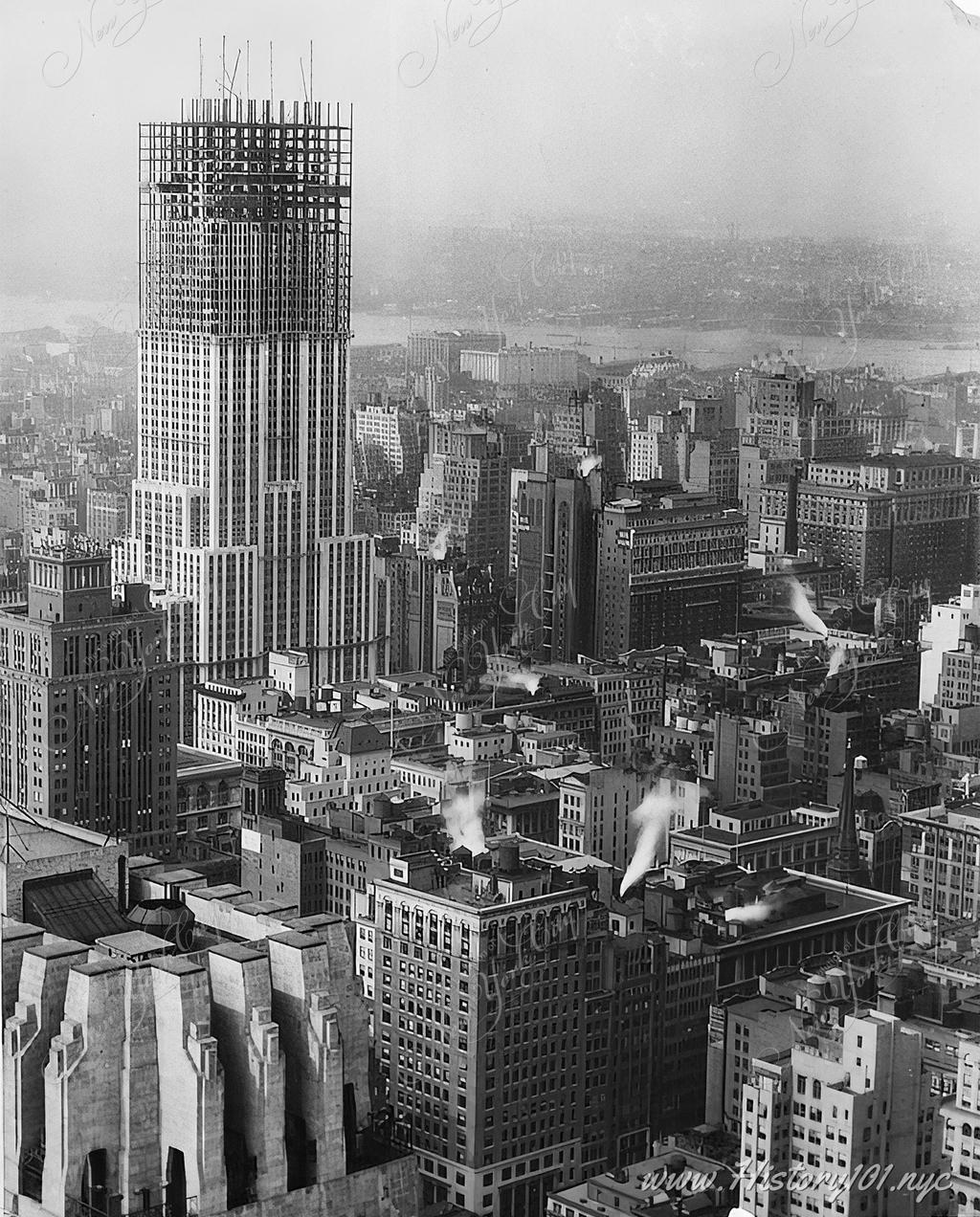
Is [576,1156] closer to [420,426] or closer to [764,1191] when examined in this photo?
[764,1191]

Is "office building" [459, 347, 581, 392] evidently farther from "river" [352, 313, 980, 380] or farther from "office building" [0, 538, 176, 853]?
"office building" [0, 538, 176, 853]

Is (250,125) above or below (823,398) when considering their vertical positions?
above

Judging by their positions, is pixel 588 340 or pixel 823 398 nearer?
pixel 823 398

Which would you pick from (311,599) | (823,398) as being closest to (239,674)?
(311,599)

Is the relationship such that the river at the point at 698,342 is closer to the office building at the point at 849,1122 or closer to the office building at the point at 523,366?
the office building at the point at 523,366

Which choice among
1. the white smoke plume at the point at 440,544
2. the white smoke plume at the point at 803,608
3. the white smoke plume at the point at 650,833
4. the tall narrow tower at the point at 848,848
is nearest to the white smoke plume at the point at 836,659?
the white smoke plume at the point at 803,608

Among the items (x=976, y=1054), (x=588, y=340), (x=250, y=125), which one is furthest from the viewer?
(x=250, y=125)

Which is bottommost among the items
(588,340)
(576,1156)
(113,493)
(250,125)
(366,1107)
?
(576,1156)

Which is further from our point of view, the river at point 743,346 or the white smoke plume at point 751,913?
the river at point 743,346
